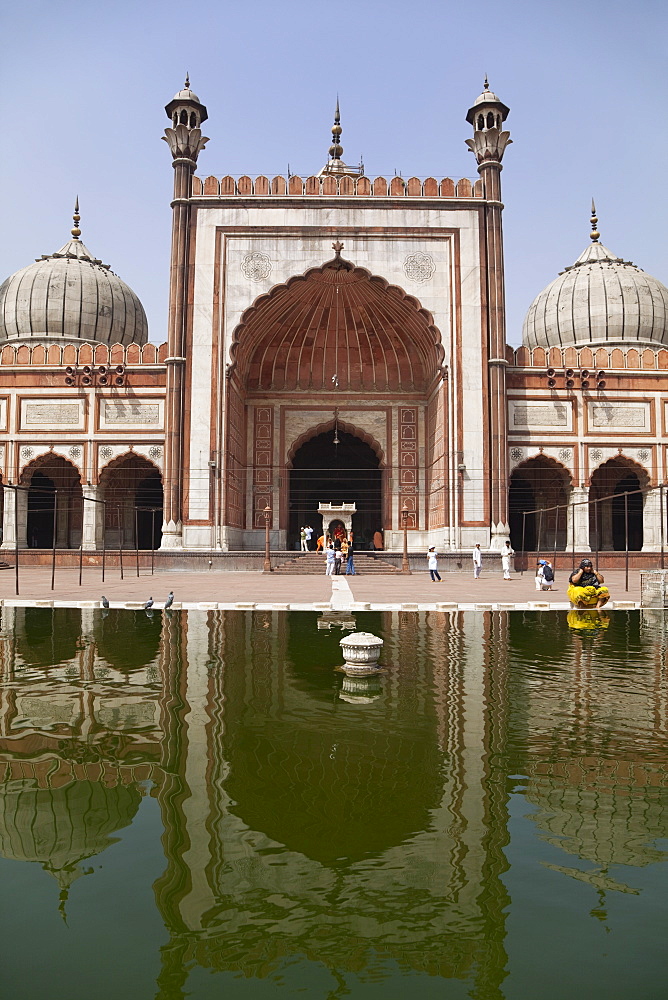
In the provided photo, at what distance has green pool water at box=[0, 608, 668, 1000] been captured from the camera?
193 cm

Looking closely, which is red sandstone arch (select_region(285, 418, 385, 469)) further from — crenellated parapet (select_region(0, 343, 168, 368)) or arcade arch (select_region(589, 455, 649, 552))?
arcade arch (select_region(589, 455, 649, 552))

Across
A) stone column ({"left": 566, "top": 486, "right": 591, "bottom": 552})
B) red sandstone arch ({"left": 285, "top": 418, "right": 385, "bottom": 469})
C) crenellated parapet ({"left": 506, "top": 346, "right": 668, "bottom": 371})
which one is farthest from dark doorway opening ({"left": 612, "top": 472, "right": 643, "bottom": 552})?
red sandstone arch ({"left": 285, "top": 418, "right": 385, "bottom": 469})

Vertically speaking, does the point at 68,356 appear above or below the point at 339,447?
above

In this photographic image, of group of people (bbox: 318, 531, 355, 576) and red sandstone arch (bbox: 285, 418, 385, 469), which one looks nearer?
group of people (bbox: 318, 531, 355, 576)

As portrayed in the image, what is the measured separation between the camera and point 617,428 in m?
21.9

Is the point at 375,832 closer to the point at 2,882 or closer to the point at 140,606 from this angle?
the point at 2,882

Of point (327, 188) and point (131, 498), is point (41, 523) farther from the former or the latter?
point (327, 188)

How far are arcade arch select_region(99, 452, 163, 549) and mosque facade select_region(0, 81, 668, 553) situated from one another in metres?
0.08

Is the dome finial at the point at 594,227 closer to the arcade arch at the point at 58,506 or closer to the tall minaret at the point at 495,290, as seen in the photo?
the tall minaret at the point at 495,290

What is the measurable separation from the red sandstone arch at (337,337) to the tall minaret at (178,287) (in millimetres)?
1623

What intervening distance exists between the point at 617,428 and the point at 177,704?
20.0 metres

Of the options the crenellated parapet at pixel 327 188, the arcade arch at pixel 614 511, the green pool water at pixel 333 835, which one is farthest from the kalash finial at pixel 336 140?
the green pool water at pixel 333 835

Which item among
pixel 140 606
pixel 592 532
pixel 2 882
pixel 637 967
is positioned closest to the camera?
pixel 637 967

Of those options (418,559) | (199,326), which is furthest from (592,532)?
(199,326)
